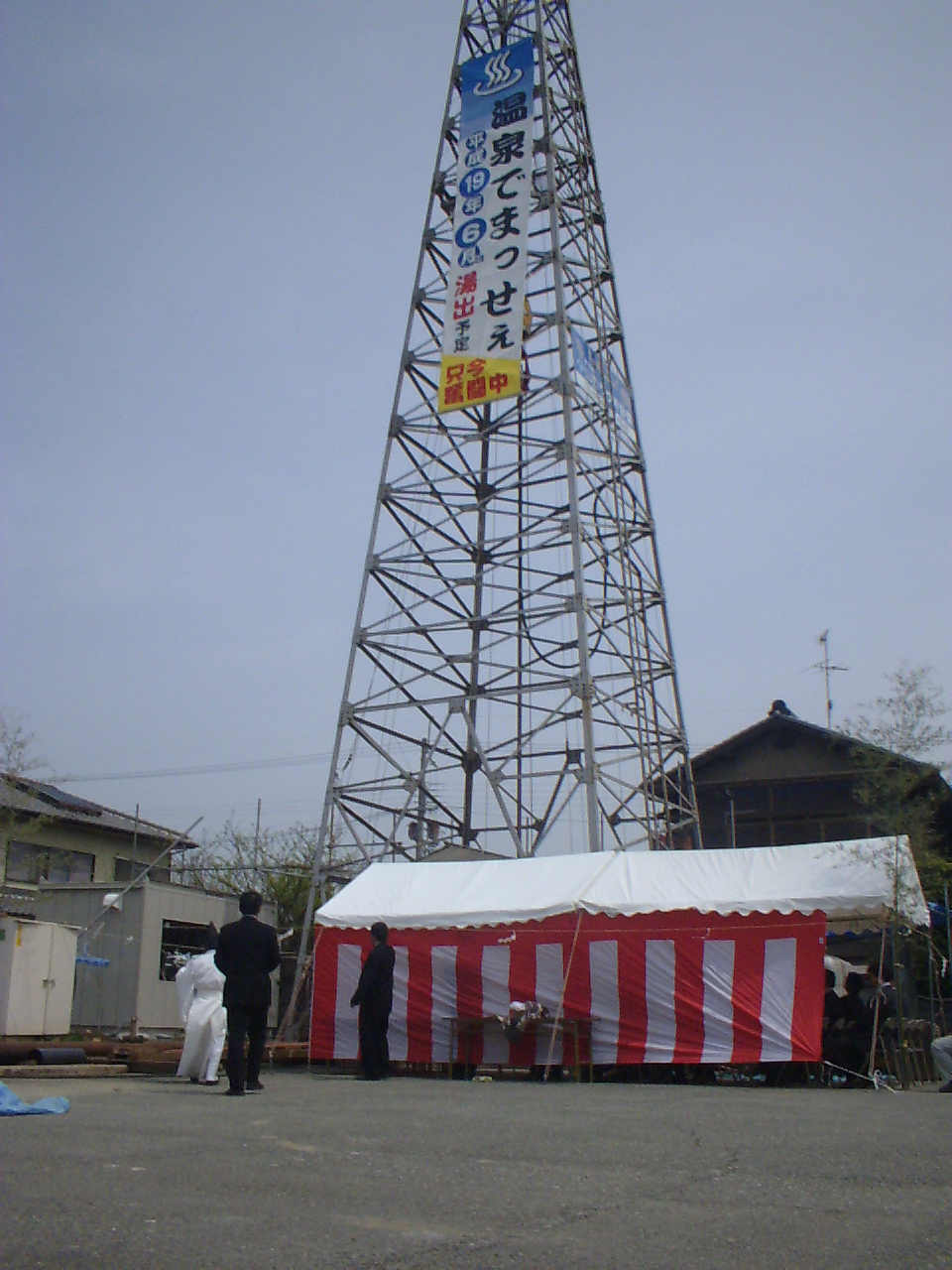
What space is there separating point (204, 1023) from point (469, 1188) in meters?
6.79

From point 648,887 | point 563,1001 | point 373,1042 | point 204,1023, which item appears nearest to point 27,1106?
point 204,1023

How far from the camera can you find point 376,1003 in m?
12.4

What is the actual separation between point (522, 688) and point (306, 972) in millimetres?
5134

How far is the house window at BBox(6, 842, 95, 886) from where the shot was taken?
29556mm

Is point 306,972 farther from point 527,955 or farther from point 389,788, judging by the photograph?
point 527,955

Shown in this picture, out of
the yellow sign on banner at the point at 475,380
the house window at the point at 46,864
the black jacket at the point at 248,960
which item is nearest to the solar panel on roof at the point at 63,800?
the house window at the point at 46,864

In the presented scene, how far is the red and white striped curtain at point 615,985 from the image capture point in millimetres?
12188

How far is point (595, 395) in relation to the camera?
20516 millimetres

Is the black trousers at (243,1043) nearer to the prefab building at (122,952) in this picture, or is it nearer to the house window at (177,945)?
the prefab building at (122,952)

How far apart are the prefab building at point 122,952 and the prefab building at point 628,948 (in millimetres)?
6137

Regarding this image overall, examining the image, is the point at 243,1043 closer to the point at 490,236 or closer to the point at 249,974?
the point at 249,974

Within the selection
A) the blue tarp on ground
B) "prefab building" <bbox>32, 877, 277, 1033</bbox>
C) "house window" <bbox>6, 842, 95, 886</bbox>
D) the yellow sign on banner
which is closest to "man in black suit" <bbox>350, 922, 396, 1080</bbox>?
the blue tarp on ground

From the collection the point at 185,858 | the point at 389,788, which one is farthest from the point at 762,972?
the point at 185,858

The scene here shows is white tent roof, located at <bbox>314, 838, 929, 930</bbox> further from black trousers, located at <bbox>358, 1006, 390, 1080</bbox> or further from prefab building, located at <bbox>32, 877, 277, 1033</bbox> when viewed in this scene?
prefab building, located at <bbox>32, 877, 277, 1033</bbox>
